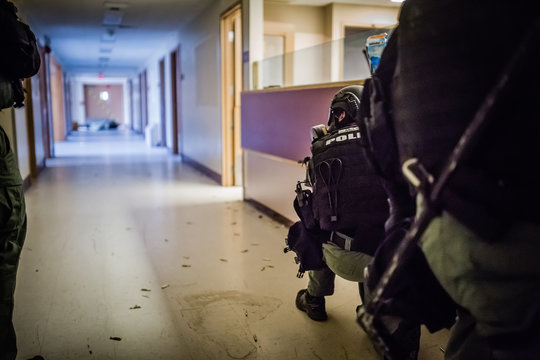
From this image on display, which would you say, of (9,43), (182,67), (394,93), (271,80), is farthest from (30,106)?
(394,93)

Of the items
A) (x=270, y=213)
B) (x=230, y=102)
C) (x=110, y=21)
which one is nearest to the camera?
(x=270, y=213)

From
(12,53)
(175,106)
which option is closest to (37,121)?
(175,106)

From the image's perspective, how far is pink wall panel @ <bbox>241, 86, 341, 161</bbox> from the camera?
3.60m

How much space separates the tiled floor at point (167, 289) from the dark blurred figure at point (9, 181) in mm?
398

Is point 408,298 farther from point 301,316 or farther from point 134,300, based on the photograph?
point 134,300

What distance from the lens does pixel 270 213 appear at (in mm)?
4676

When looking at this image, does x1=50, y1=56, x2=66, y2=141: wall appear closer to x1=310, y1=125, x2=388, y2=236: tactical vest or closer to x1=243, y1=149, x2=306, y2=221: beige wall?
x1=243, y1=149, x2=306, y2=221: beige wall

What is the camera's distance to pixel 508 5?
2.95 ft

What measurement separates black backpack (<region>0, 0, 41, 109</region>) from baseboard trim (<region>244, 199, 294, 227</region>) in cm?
278

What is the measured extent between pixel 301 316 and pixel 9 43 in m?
1.76

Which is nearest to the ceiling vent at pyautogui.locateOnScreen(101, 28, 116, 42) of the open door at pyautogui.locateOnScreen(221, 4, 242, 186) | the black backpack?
the open door at pyautogui.locateOnScreen(221, 4, 242, 186)

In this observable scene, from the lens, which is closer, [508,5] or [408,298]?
[508,5]

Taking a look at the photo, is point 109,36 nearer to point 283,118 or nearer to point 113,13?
point 113,13

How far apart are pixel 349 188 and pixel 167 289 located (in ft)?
4.69
